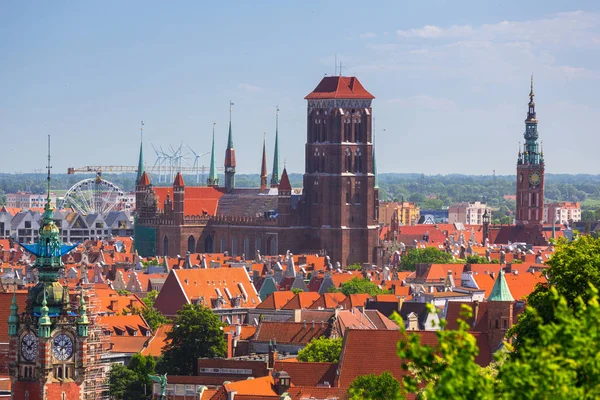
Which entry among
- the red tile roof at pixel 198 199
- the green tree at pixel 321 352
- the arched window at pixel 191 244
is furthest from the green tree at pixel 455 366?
the red tile roof at pixel 198 199

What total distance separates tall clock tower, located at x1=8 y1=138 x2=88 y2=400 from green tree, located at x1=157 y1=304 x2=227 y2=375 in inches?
980

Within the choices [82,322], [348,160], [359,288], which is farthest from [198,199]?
[82,322]

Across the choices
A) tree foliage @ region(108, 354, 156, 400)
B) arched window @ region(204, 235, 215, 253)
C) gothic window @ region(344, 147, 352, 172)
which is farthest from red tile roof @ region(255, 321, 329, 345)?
arched window @ region(204, 235, 215, 253)

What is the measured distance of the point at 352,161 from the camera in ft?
509

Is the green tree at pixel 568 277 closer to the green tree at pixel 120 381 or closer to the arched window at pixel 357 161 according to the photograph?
the green tree at pixel 120 381

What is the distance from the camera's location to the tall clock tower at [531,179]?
197625 millimetres

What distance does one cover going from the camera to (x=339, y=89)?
156 m

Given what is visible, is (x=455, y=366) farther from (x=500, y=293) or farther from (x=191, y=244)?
(x=191, y=244)

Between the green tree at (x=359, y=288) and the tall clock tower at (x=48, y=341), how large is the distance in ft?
203

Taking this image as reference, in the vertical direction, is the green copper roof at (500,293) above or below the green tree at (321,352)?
above

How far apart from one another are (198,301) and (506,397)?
80734 millimetres

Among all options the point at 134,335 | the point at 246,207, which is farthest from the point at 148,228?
the point at 134,335

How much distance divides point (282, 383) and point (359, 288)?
52.3 m

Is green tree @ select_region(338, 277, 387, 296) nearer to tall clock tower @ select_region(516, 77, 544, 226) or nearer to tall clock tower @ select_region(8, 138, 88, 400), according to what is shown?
tall clock tower @ select_region(8, 138, 88, 400)
